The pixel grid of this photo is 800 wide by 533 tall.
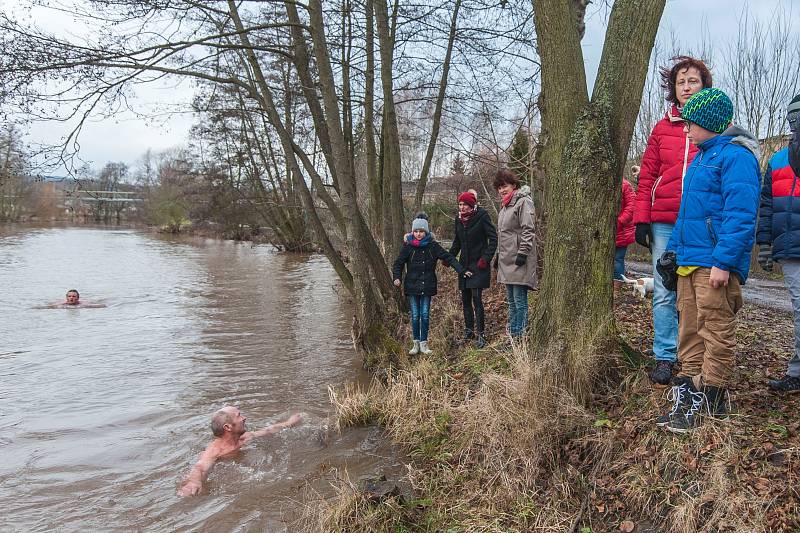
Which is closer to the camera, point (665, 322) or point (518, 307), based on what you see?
point (665, 322)

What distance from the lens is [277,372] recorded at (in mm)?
8422

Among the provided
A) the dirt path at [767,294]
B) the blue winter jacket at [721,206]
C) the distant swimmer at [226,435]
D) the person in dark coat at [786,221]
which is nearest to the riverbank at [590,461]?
the person in dark coat at [786,221]

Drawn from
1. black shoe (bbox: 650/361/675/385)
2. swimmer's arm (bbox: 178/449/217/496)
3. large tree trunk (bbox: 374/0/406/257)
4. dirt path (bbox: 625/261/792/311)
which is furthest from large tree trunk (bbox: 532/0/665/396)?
dirt path (bbox: 625/261/792/311)

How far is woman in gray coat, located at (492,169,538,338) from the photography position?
6371 millimetres

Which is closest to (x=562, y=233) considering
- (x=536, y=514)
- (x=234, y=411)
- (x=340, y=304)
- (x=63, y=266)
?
(x=536, y=514)

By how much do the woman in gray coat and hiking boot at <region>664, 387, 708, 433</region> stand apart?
2.78 metres

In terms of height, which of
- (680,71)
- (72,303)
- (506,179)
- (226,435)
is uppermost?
(680,71)

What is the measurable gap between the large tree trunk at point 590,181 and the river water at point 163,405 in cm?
195

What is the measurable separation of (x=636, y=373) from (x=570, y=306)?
682 mm

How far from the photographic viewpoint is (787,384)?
3.92 m

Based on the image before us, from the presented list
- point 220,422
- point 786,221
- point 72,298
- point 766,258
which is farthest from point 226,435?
point 72,298

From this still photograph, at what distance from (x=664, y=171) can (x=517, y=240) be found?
2.35 meters

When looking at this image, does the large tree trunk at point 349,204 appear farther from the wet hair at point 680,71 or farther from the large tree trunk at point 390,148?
the wet hair at point 680,71

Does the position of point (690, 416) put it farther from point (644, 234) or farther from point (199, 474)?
point (199, 474)
